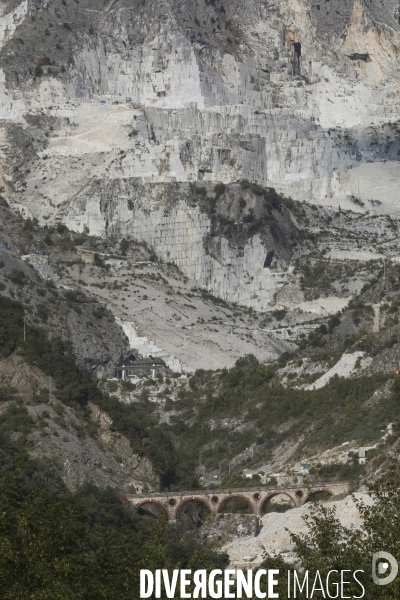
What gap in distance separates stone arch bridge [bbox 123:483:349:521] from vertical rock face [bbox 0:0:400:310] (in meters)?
48.1

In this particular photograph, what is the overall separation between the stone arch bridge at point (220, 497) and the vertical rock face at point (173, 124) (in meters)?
48.1

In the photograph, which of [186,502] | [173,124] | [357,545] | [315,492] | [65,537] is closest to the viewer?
[357,545]

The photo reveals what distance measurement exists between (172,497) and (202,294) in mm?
47247

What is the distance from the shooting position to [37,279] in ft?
515

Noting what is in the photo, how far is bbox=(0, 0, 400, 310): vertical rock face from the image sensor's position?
170750 mm

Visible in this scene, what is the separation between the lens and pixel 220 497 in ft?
394

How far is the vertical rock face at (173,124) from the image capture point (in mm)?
170750

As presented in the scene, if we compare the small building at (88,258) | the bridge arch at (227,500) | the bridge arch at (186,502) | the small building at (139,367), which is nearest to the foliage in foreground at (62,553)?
A: the bridge arch at (186,502)

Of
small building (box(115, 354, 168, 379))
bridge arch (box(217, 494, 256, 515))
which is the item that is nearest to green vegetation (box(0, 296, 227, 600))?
bridge arch (box(217, 494, 256, 515))

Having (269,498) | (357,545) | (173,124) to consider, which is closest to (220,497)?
(269,498)

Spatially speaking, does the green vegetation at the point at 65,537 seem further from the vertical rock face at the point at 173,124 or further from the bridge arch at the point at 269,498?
the vertical rock face at the point at 173,124

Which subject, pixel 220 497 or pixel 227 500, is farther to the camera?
pixel 227 500

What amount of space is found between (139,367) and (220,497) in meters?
33.0

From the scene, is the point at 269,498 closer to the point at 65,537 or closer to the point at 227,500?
the point at 227,500
